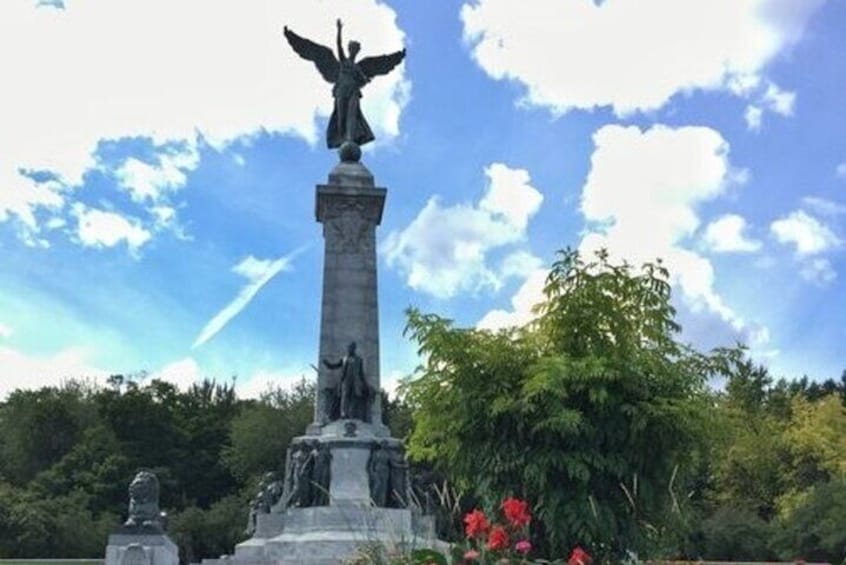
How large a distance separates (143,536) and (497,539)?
1136 centimetres

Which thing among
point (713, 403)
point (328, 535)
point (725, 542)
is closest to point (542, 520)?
point (713, 403)

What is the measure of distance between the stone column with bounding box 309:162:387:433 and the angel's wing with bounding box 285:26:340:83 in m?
3.75

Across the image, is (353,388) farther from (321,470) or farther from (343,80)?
(343,80)

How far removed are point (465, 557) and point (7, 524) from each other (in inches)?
1631

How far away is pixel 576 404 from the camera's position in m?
13.2

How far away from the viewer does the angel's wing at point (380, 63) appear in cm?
2961

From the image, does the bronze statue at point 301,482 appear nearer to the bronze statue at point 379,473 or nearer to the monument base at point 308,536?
the monument base at point 308,536

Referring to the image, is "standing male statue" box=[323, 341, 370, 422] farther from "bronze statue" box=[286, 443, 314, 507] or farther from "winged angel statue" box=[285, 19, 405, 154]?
"winged angel statue" box=[285, 19, 405, 154]

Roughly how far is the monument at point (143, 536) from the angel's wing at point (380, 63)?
15483mm

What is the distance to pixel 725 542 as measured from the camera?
146 ft

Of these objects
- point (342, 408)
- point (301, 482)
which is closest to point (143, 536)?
point (301, 482)

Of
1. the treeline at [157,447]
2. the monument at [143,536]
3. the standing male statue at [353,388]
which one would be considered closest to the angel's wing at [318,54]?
the standing male statue at [353,388]

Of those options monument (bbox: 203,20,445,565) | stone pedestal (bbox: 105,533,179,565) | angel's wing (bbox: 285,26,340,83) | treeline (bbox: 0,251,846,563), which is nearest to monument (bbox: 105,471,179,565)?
stone pedestal (bbox: 105,533,179,565)

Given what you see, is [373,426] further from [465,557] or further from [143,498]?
[465,557]
